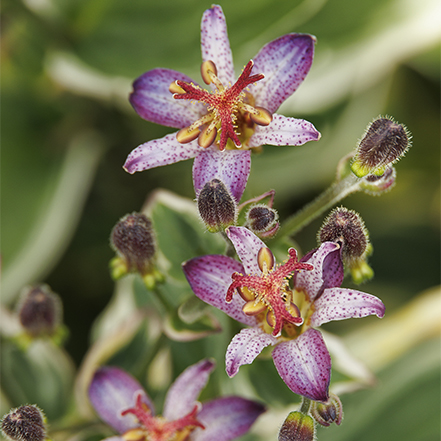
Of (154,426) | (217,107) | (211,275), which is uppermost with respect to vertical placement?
(217,107)

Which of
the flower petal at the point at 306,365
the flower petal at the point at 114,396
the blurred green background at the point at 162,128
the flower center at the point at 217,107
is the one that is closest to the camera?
the flower petal at the point at 306,365

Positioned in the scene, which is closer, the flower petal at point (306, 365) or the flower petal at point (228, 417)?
the flower petal at point (306, 365)

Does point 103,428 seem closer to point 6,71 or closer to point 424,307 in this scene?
point 424,307

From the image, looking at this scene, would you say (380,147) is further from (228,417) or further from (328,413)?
(228,417)

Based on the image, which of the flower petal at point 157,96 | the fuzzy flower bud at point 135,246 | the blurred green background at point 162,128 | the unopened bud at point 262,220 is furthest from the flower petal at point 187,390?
the blurred green background at point 162,128

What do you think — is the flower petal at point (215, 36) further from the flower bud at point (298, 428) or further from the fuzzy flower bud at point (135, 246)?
the flower bud at point (298, 428)

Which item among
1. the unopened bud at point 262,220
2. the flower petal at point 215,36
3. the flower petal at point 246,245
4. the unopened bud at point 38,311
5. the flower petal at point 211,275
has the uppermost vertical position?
the flower petal at point 215,36

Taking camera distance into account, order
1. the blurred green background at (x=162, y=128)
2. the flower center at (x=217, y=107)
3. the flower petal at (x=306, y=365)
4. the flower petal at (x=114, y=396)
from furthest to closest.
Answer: the blurred green background at (x=162, y=128) → the flower petal at (x=114, y=396) → the flower center at (x=217, y=107) → the flower petal at (x=306, y=365)

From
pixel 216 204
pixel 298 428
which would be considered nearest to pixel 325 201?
pixel 216 204
